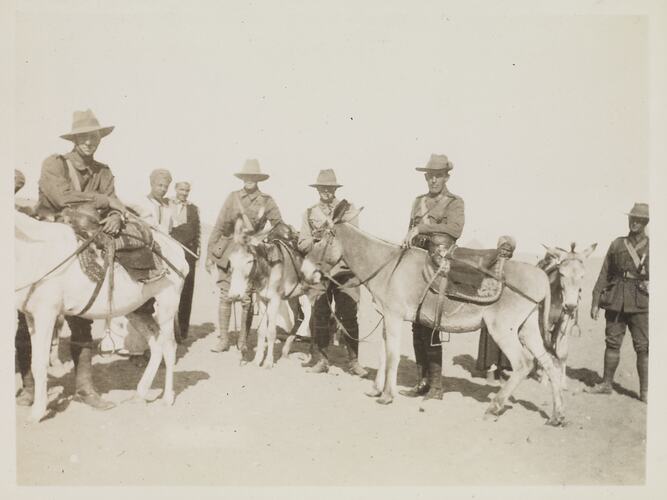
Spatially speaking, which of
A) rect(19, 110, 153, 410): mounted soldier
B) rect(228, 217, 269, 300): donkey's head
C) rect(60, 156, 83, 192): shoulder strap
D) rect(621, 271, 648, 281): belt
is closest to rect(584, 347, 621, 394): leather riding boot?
rect(621, 271, 648, 281): belt

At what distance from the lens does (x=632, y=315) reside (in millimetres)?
5961

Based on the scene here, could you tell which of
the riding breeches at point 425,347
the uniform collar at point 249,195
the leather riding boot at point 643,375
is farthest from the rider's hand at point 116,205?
the leather riding boot at point 643,375

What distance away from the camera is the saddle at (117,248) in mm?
5191

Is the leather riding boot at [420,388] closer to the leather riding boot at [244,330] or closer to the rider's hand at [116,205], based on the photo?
the leather riding boot at [244,330]

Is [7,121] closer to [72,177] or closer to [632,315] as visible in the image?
[72,177]

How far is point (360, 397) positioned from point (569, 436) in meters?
2.05

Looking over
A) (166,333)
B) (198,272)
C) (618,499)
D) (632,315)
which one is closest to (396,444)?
(618,499)

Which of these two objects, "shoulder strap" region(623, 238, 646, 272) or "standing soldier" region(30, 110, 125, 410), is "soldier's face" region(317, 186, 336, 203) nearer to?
"standing soldier" region(30, 110, 125, 410)

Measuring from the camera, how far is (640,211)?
226 inches

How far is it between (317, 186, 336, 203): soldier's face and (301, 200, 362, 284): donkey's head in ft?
2.86

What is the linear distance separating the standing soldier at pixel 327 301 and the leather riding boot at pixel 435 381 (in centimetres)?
103

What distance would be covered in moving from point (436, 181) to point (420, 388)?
7.30 ft

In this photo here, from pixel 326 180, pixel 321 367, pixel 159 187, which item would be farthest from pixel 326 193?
pixel 321 367

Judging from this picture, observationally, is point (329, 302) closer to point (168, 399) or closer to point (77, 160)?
point (168, 399)
